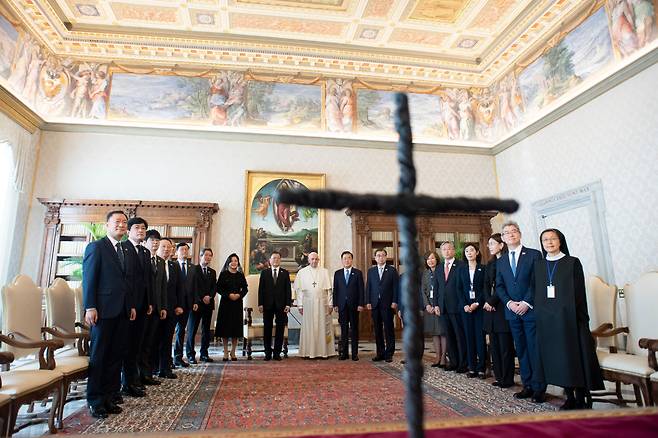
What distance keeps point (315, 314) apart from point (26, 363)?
4.31 metres

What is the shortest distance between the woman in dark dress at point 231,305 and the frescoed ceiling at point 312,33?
231 inches

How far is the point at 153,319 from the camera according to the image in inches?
185

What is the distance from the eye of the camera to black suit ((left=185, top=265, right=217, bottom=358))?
6.25 m

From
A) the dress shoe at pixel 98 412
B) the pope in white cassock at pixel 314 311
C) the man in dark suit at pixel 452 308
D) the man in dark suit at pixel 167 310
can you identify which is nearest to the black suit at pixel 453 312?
the man in dark suit at pixel 452 308

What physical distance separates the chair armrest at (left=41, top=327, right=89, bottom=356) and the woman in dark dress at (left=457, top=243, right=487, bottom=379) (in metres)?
4.46

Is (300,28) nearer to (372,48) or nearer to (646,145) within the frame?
(372,48)

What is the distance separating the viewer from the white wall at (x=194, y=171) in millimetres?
8859

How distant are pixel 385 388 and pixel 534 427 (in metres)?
3.58

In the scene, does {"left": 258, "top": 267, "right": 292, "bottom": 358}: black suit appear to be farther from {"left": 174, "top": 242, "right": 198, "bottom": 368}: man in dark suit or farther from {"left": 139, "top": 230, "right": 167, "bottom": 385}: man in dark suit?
{"left": 139, "top": 230, "right": 167, "bottom": 385}: man in dark suit

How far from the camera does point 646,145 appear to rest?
6.43 metres

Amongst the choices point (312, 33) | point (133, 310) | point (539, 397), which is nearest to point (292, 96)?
point (312, 33)

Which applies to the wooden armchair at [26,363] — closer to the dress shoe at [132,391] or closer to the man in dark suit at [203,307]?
the dress shoe at [132,391]

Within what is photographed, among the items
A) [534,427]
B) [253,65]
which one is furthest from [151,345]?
[253,65]

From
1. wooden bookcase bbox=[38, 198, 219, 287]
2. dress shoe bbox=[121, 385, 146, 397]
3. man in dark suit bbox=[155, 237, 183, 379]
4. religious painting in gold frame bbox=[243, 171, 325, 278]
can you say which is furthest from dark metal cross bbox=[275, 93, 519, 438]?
wooden bookcase bbox=[38, 198, 219, 287]
